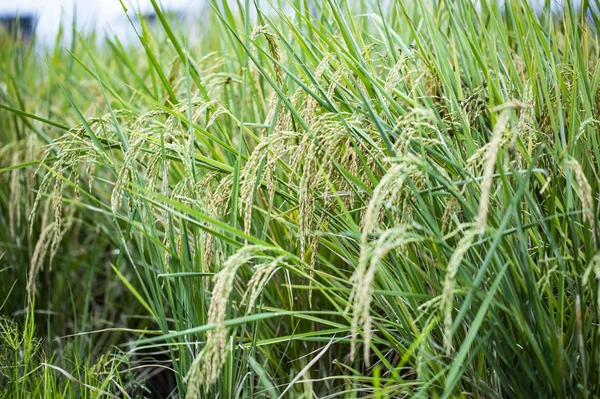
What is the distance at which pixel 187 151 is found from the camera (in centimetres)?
150

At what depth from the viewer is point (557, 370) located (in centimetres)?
117

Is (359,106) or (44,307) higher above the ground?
(359,106)

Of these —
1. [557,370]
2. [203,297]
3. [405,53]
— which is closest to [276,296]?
[203,297]

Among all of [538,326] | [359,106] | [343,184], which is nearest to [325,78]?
[359,106]

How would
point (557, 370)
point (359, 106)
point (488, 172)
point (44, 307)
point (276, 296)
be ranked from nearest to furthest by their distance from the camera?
point (488, 172) → point (557, 370) → point (359, 106) → point (276, 296) → point (44, 307)

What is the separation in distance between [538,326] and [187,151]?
0.85 m

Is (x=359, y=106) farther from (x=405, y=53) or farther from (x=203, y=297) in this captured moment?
(x=203, y=297)

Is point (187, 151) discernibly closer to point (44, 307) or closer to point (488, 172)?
point (488, 172)

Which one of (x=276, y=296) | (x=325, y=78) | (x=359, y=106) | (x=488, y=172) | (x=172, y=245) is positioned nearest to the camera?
(x=488, y=172)

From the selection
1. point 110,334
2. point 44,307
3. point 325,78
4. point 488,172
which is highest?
point 325,78

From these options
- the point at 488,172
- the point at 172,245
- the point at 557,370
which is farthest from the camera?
the point at 172,245

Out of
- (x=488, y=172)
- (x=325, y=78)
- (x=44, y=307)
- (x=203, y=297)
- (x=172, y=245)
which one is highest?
(x=325, y=78)

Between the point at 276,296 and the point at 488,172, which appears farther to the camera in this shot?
the point at 276,296

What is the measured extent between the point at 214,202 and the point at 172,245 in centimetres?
14
